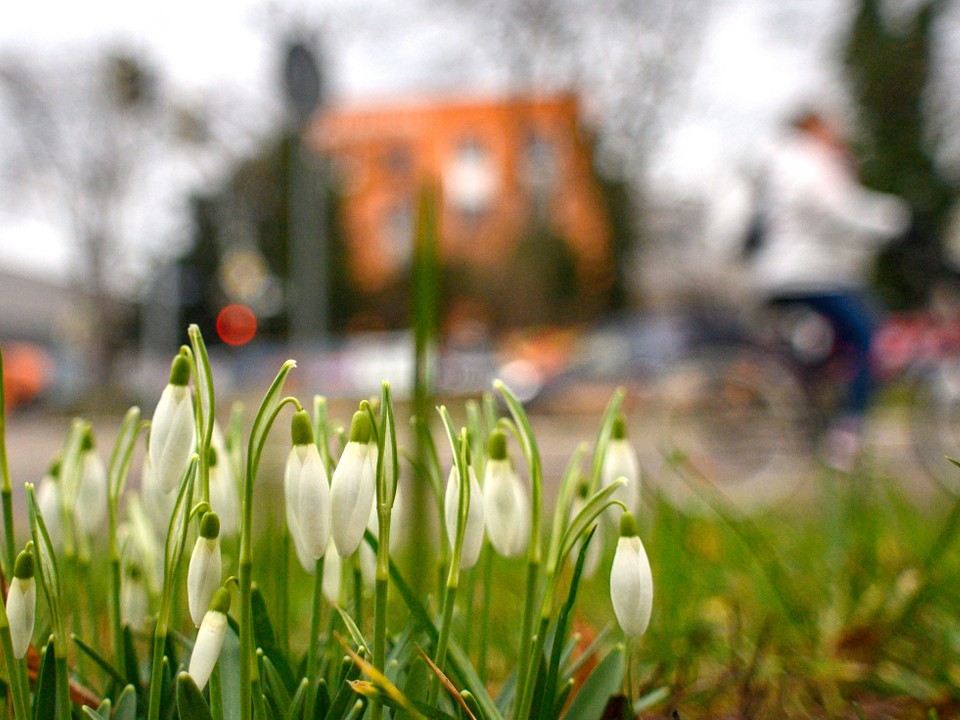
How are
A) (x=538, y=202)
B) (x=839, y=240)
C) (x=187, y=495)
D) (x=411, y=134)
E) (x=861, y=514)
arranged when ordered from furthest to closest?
(x=411, y=134) → (x=538, y=202) → (x=839, y=240) → (x=861, y=514) → (x=187, y=495)

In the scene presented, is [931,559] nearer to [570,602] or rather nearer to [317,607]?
[570,602]

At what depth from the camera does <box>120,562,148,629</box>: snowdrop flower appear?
2.90 ft

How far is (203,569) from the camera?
65 centimetres

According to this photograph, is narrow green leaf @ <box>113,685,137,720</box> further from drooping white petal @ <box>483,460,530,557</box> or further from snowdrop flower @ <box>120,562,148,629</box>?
drooping white petal @ <box>483,460,530,557</box>

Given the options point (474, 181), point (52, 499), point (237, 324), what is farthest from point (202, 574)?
point (474, 181)

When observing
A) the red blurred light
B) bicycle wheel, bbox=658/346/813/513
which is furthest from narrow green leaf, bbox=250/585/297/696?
the red blurred light

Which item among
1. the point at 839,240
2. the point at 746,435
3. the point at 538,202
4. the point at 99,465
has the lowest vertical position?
the point at 746,435

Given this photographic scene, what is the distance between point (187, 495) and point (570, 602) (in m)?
0.30

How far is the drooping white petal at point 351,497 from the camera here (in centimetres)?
61

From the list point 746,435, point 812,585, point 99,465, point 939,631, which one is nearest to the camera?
point 99,465

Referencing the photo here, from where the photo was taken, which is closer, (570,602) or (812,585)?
(570,602)

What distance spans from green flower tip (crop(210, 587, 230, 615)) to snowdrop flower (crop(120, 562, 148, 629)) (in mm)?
311

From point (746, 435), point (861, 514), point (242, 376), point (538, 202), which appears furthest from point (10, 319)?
point (861, 514)

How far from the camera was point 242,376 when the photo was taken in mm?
24406
